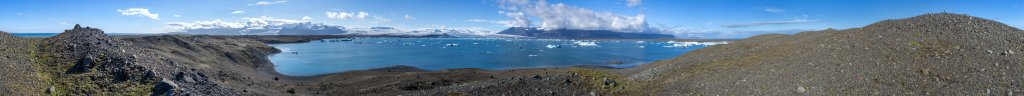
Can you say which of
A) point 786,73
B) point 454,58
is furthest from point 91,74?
point 454,58

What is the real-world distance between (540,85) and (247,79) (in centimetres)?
1936

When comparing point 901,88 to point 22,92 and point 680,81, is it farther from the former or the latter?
point 22,92

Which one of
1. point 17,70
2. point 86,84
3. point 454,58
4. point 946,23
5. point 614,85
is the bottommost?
point 454,58

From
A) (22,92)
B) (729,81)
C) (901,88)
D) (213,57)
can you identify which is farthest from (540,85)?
(213,57)

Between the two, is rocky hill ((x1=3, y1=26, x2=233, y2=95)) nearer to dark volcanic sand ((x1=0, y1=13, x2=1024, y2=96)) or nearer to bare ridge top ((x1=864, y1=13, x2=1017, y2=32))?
dark volcanic sand ((x1=0, y1=13, x2=1024, y2=96))

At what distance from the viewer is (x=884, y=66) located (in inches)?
712

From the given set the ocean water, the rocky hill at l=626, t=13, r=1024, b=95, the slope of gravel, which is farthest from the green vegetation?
the ocean water

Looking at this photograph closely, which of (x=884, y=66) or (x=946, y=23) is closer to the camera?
(x=884, y=66)

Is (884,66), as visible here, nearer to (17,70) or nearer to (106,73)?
(106,73)

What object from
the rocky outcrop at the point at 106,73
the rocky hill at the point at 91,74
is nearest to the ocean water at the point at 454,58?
the rocky outcrop at the point at 106,73

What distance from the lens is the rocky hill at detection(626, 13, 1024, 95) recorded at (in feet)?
54.3

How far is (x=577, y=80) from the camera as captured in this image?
2200cm

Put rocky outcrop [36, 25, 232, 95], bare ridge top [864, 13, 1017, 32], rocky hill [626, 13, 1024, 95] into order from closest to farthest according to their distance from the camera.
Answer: rocky hill [626, 13, 1024, 95], bare ridge top [864, 13, 1017, 32], rocky outcrop [36, 25, 232, 95]

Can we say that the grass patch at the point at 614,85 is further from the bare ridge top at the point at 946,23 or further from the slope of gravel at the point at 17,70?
the slope of gravel at the point at 17,70
